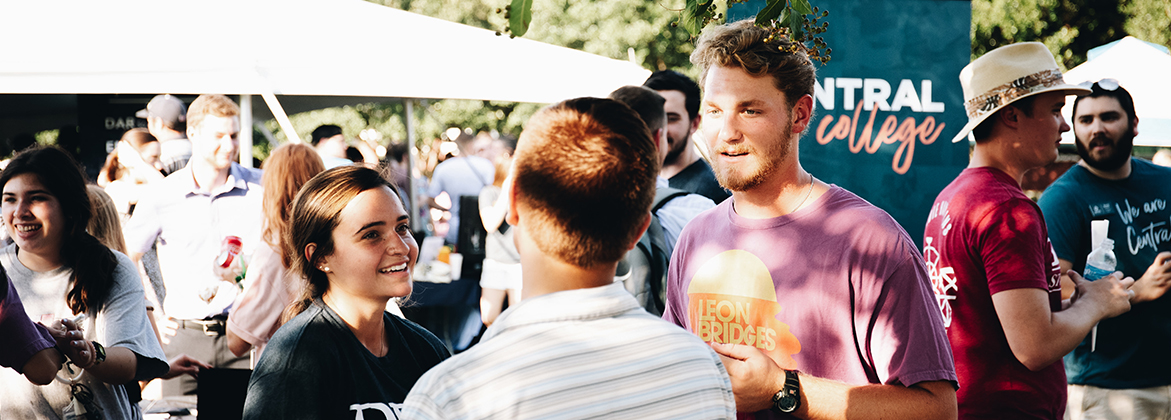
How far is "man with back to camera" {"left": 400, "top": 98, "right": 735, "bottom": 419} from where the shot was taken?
129cm

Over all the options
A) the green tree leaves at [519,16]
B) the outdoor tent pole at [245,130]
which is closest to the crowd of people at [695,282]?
the green tree leaves at [519,16]

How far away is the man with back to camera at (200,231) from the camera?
502cm

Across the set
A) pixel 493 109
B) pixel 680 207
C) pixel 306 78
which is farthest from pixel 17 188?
pixel 493 109

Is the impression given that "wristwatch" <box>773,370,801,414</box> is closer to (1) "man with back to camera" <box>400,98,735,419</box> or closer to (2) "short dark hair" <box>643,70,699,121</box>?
(1) "man with back to camera" <box>400,98,735,419</box>

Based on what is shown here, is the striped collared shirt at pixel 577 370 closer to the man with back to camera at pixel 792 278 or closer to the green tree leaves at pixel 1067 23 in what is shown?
the man with back to camera at pixel 792 278

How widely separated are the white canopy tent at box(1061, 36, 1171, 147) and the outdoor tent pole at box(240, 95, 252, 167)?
7262 mm

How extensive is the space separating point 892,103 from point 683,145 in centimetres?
120

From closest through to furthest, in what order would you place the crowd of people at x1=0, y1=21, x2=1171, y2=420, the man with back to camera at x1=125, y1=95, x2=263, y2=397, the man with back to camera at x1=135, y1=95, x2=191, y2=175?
the crowd of people at x1=0, y1=21, x2=1171, y2=420 → the man with back to camera at x1=125, y1=95, x2=263, y2=397 → the man with back to camera at x1=135, y1=95, x2=191, y2=175

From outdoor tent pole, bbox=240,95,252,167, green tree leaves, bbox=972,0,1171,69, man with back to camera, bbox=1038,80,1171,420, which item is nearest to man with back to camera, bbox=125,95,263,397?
outdoor tent pole, bbox=240,95,252,167

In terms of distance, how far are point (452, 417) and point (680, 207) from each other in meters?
2.40

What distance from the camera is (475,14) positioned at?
31.3m

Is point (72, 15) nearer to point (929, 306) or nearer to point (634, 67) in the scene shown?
point (634, 67)

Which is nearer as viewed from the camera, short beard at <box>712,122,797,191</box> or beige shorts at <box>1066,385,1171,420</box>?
short beard at <box>712,122,797,191</box>

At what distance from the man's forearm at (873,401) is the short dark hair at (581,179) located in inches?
26.5
